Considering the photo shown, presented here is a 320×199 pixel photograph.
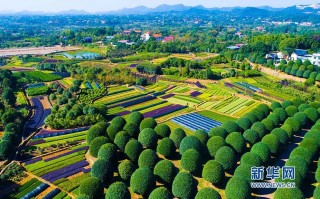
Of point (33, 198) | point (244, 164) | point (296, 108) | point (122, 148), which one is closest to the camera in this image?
point (33, 198)

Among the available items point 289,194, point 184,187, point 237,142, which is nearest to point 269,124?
point 237,142

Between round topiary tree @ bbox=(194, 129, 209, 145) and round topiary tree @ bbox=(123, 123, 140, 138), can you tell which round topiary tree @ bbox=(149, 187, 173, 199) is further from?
round topiary tree @ bbox=(123, 123, 140, 138)

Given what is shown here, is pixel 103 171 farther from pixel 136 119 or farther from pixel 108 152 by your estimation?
pixel 136 119

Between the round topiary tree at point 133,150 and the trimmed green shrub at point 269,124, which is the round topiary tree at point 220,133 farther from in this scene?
the round topiary tree at point 133,150

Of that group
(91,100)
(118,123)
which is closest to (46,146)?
(118,123)

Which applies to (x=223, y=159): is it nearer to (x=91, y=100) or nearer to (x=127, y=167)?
(x=127, y=167)

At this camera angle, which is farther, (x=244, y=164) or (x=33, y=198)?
(x=244, y=164)

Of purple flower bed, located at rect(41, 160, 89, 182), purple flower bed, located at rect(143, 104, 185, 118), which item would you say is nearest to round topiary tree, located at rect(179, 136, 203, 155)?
purple flower bed, located at rect(41, 160, 89, 182)
